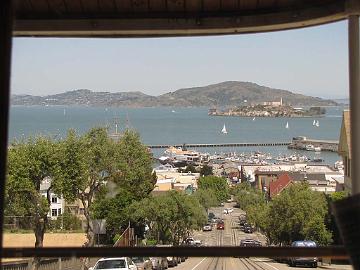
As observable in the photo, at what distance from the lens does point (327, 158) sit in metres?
19.4

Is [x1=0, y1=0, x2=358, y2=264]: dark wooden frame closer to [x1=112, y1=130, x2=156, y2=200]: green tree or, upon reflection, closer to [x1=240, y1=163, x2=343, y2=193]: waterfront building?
[x1=112, y1=130, x2=156, y2=200]: green tree

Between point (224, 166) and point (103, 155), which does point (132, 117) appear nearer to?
point (103, 155)

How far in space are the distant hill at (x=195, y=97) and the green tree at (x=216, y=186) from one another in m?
2.88

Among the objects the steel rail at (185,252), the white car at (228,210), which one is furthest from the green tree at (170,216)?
the steel rail at (185,252)

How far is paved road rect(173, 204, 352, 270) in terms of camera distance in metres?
3.26

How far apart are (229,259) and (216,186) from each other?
16.0 m

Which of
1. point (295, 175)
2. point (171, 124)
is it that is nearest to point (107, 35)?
point (295, 175)

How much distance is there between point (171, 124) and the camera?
26.1 metres

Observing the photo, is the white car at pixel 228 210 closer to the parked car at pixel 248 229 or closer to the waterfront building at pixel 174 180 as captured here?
the waterfront building at pixel 174 180

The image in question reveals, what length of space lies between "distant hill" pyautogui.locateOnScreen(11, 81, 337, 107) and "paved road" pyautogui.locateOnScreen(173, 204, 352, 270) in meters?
3.09

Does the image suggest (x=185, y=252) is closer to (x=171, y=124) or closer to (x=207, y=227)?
(x=207, y=227)

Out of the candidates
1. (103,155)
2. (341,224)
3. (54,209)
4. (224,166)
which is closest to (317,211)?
(103,155)

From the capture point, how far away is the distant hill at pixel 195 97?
11.8 meters

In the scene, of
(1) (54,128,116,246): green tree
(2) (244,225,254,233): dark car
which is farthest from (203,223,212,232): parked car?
(1) (54,128,116,246): green tree
